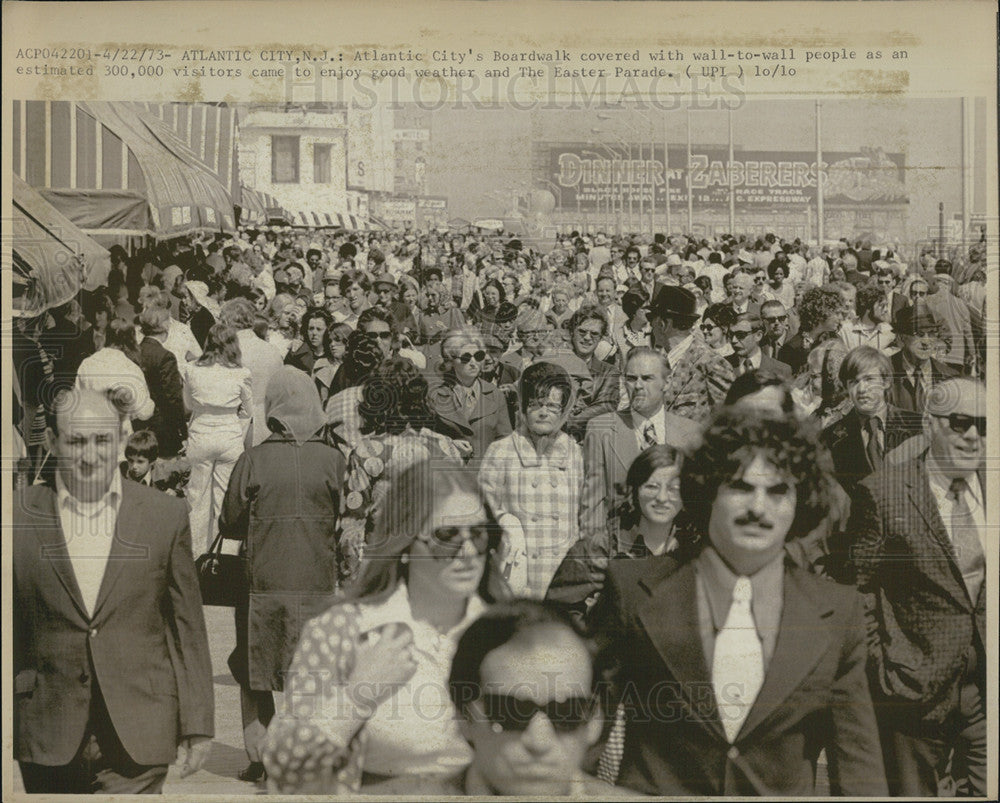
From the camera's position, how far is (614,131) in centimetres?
595

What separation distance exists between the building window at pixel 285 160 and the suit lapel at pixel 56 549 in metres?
1.80

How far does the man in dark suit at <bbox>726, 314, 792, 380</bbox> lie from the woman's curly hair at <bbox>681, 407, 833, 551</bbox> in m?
0.21

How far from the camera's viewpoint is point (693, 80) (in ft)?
19.5

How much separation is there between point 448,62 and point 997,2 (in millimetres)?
2560

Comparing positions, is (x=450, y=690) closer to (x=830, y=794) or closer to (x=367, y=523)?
(x=367, y=523)

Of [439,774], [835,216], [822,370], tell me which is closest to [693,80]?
[835,216]

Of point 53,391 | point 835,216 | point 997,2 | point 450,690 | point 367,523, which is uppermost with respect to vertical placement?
point 997,2

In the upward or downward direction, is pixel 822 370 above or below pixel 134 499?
above

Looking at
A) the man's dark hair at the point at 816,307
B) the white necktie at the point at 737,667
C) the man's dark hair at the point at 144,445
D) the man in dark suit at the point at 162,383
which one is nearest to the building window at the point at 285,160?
the man in dark suit at the point at 162,383

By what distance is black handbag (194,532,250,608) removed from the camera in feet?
19.5

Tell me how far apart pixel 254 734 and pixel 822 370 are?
311 centimetres

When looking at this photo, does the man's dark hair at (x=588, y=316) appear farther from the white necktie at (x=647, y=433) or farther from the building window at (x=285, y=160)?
the building window at (x=285, y=160)

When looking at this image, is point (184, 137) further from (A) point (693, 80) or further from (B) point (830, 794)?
(B) point (830, 794)

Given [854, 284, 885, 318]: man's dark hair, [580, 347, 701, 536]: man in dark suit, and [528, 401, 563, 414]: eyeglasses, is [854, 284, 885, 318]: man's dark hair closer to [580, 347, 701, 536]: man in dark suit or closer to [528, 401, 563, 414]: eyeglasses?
[580, 347, 701, 536]: man in dark suit
